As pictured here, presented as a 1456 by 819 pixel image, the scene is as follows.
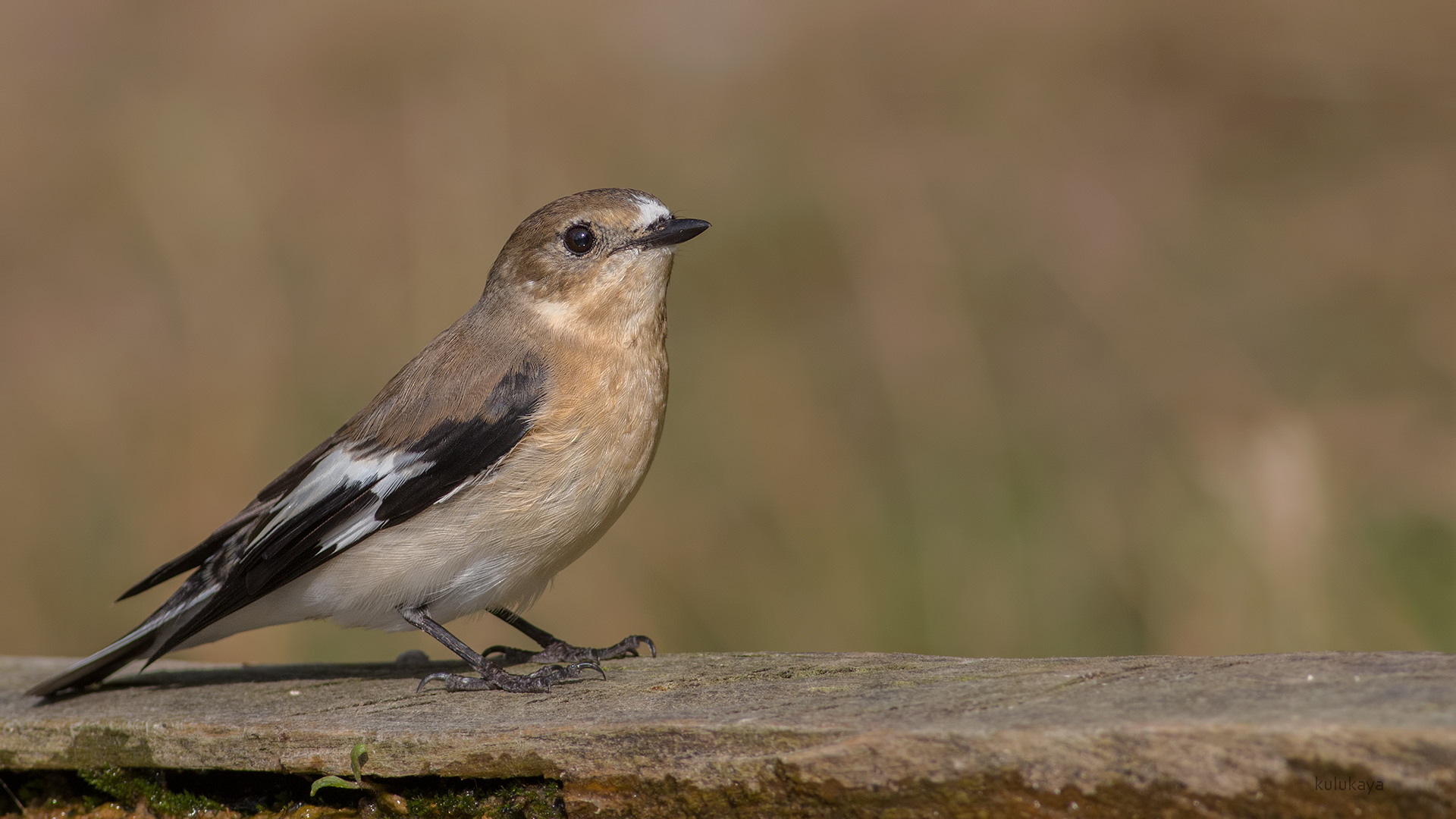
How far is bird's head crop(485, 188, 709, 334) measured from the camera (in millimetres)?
4578

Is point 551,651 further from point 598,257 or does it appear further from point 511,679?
point 598,257

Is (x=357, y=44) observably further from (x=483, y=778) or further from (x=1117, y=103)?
(x=483, y=778)

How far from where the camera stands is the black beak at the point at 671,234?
15.0 ft

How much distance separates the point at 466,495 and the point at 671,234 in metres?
1.27

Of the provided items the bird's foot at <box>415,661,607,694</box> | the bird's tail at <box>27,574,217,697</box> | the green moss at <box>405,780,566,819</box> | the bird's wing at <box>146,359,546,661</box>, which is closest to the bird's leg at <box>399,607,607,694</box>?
the bird's foot at <box>415,661,607,694</box>

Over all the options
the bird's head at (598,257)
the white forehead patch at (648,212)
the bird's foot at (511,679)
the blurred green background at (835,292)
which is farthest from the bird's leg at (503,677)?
the blurred green background at (835,292)

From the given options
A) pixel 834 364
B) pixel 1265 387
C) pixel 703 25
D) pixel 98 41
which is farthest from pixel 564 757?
pixel 98 41

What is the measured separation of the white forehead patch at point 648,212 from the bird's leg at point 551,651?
1.55 metres

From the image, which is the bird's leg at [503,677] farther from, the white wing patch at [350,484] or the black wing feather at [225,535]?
the black wing feather at [225,535]

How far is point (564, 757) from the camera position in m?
2.77

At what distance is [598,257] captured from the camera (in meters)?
4.68

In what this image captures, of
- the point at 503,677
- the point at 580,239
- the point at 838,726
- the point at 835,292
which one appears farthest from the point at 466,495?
the point at 835,292

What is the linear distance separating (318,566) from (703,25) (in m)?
8.38

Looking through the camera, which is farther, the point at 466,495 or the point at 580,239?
the point at 580,239
